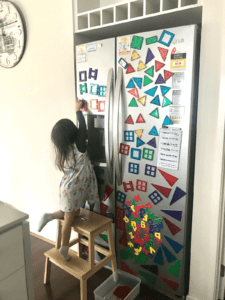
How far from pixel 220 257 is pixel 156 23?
5.56 ft

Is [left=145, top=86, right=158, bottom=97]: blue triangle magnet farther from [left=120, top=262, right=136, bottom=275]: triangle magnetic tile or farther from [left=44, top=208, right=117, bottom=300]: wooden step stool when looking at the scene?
[left=120, top=262, right=136, bottom=275]: triangle magnetic tile

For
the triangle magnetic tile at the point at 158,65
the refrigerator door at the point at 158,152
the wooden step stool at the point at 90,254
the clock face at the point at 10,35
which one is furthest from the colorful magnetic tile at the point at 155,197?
the clock face at the point at 10,35

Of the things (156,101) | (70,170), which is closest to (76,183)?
(70,170)

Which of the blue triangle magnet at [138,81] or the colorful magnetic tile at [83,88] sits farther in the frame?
the colorful magnetic tile at [83,88]

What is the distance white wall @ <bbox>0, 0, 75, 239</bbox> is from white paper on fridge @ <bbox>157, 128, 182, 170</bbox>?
2.87 feet

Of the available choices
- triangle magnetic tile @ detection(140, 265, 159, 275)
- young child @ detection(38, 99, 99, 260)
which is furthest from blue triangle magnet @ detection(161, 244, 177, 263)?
young child @ detection(38, 99, 99, 260)

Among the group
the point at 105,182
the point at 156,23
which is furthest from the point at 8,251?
the point at 156,23

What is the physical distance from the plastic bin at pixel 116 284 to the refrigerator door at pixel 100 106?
264 mm

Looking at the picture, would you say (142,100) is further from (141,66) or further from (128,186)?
(128,186)

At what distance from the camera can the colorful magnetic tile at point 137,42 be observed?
1684 millimetres

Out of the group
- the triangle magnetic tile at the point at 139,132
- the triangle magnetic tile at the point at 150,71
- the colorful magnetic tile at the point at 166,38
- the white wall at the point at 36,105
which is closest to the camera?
the colorful magnetic tile at the point at 166,38

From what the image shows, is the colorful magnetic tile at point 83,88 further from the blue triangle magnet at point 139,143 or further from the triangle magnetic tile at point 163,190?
the triangle magnetic tile at point 163,190

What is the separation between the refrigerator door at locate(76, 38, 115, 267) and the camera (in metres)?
1.85

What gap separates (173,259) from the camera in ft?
5.82
